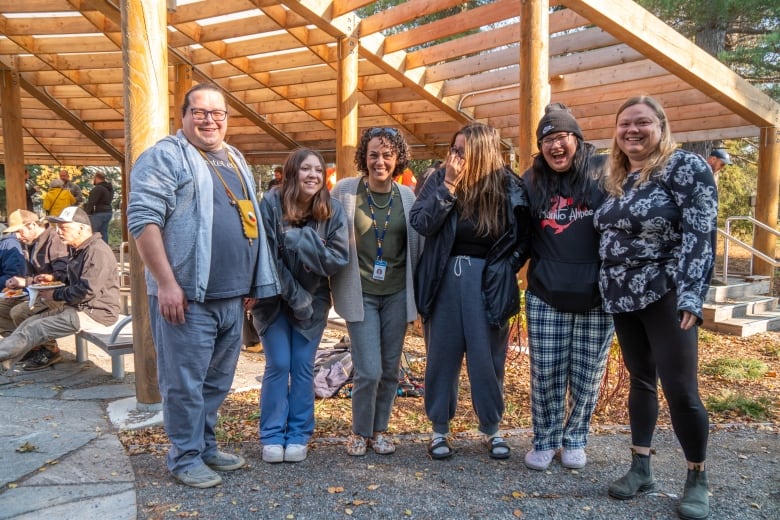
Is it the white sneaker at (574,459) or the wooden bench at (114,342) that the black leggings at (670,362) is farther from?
the wooden bench at (114,342)

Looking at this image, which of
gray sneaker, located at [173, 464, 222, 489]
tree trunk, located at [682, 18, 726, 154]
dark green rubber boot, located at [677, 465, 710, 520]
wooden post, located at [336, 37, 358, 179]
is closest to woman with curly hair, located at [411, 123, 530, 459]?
dark green rubber boot, located at [677, 465, 710, 520]

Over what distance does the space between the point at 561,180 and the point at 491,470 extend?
61.8 inches

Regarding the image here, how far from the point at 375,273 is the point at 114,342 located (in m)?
2.64

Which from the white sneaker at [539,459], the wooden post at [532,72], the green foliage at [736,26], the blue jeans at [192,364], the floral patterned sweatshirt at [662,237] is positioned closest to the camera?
the floral patterned sweatshirt at [662,237]

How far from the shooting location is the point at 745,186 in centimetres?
1717

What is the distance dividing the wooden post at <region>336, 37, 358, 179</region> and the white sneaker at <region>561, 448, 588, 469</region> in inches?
228

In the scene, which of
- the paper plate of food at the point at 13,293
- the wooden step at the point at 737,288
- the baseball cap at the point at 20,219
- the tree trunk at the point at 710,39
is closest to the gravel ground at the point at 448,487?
the paper plate of food at the point at 13,293

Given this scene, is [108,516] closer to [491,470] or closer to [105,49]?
[491,470]

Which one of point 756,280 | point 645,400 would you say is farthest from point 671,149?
point 756,280

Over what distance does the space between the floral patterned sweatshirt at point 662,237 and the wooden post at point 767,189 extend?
26.5 ft

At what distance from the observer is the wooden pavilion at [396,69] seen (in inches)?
298

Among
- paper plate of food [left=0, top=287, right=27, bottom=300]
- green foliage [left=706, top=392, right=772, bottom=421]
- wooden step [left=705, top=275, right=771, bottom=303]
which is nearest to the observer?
green foliage [left=706, top=392, right=772, bottom=421]

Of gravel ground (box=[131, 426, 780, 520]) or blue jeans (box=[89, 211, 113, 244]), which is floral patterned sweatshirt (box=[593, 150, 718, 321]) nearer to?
gravel ground (box=[131, 426, 780, 520])

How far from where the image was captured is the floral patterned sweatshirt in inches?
109
